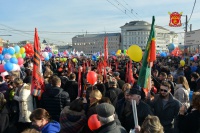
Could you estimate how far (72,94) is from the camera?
7.21 m

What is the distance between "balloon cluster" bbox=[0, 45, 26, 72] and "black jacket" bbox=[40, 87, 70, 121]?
483 centimetres

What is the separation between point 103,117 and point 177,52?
23148 mm

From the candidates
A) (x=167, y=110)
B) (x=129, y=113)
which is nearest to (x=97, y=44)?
(x=167, y=110)

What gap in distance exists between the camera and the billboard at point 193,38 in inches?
594

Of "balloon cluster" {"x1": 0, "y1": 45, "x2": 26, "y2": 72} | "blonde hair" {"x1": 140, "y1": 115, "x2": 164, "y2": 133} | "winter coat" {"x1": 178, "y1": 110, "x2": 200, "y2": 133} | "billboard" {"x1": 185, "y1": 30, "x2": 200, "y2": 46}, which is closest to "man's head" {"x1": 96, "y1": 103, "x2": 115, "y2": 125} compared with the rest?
"blonde hair" {"x1": 140, "y1": 115, "x2": 164, "y2": 133}

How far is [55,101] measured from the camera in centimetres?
511

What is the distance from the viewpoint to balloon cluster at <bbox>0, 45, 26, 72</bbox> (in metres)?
9.48

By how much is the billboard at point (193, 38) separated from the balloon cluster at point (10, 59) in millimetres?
10187

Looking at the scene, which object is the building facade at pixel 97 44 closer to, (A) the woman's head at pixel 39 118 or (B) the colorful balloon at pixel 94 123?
(A) the woman's head at pixel 39 118

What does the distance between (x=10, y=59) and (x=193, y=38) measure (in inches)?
429

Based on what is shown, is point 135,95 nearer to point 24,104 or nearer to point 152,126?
point 152,126

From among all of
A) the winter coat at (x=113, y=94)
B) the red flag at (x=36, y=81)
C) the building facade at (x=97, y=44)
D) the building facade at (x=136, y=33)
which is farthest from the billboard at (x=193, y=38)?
the building facade at (x=97, y=44)

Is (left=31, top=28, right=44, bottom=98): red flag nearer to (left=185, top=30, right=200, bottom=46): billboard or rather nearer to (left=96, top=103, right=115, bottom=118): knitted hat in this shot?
(left=96, top=103, right=115, bottom=118): knitted hat

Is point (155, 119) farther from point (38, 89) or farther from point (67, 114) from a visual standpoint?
point (38, 89)
